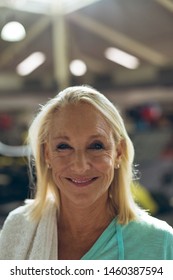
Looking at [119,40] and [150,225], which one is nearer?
[150,225]

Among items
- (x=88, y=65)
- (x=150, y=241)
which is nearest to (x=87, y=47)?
(x=88, y=65)

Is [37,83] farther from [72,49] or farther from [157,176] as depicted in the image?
[157,176]

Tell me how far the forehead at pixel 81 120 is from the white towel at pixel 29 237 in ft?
0.62

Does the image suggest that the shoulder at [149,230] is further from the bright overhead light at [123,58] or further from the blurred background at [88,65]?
the bright overhead light at [123,58]

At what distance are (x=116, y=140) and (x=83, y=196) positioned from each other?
121mm

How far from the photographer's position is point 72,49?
3.75 metres

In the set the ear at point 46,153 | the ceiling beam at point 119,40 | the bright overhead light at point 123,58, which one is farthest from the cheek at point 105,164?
the bright overhead light at point 123,58

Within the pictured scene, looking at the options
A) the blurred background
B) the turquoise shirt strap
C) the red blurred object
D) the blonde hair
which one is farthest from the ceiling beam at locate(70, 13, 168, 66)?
the turquoise shirt strap

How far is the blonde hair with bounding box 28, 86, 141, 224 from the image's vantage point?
2.40 feet

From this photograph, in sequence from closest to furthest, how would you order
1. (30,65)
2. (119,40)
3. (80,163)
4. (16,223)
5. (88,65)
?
(80,163) → (16,223) → (119,40) → (88,65) → (30,65)

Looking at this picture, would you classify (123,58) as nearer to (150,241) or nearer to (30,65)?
(30,65)

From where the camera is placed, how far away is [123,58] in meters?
3.92

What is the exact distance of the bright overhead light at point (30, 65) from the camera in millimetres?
3544

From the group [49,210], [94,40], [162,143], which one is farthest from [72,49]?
[49,210]
